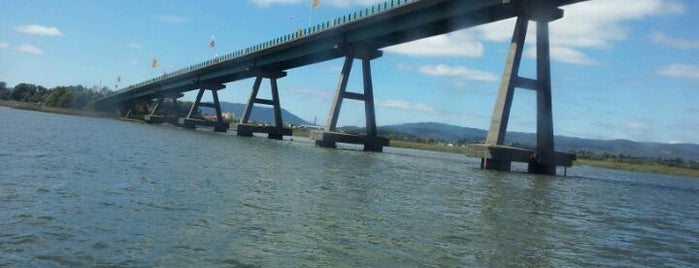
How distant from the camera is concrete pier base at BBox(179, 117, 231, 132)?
487 feet

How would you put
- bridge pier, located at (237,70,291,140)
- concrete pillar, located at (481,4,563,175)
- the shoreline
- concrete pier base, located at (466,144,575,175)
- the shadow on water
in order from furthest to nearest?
the shoreline < bridge pier, located at (237,70,291,140) < concrete pillar, located at (481,4,563,175) < concrete pier base, located at (466,144,575,175) < the shadow on water

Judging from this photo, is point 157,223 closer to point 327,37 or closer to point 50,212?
point 50,212

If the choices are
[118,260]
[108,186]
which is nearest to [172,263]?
[118,260]

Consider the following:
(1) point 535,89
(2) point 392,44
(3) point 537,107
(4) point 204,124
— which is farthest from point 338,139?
(4) point 204,124

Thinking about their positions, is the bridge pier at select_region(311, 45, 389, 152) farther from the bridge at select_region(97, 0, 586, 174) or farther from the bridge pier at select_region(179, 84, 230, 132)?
the bridge pier at select_region(179, 84, 230, 132)

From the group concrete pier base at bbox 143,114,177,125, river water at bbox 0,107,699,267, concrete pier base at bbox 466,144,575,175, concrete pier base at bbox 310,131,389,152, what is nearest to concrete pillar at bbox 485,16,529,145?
concrete pier base at bbox 466,144,575,175

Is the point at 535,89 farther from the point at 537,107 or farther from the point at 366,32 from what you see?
the point at 366,32

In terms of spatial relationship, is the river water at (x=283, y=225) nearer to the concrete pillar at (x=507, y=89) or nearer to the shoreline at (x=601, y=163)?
the concrete pillar at (x=507, y=89)

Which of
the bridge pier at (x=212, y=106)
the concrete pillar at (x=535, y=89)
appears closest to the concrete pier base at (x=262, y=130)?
the bridge pier at (x=212, y=106)

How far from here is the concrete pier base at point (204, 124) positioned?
148 metres

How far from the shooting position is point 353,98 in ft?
295

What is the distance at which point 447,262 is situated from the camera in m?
12.2

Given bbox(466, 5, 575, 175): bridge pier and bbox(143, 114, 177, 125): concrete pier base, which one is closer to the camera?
bbox(466, 5, 575, 175): bridge pier

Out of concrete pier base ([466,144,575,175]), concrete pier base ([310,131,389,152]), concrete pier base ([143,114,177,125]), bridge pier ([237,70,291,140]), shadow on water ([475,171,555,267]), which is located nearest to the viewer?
shadow on water ([475,171,555,267])
